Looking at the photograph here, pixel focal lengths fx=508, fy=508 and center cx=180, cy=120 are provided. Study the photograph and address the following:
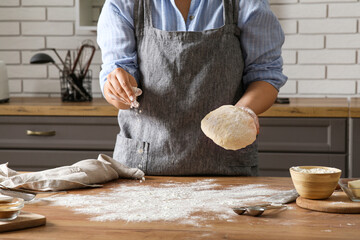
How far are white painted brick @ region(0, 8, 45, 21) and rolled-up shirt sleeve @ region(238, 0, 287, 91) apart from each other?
1.87m

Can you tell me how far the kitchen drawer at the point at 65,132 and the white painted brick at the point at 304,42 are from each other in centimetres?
117

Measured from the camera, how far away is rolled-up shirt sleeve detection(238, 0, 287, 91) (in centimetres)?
165

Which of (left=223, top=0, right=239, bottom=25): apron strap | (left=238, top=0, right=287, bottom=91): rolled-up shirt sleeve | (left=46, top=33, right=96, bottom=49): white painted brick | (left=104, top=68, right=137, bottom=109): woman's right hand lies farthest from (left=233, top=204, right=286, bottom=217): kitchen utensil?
(left=46, top=33, right=96, bottom=49): white painted brick

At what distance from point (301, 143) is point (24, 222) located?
176 cm

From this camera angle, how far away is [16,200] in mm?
1003

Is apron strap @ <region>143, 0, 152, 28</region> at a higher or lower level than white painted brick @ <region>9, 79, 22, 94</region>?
higher

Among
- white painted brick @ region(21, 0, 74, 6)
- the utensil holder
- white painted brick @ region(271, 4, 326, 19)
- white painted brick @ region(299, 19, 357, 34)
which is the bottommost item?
the utensil holder

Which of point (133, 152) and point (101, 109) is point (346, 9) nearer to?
point (101, 109)

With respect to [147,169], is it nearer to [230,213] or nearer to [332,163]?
[230,213]

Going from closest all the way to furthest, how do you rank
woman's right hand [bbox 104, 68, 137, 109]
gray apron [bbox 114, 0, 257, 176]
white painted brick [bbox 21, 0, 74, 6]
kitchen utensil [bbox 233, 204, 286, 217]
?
kitchen utensil [bbox 233, 204, 286, 217], woman's right hand [bbox 104, 68, 137, 109], gray apron [bbox 114, 0, 257, 176], white painted brick [bbox 21, 0, 74, 6]

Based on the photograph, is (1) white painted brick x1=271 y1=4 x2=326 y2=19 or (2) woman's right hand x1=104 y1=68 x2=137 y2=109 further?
(1) white painted brick x1=271 y1=4 x2=326 y2=19

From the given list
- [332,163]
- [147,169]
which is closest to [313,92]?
[332,163]

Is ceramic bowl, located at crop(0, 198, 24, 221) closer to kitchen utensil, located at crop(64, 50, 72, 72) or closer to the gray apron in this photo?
the gray apron

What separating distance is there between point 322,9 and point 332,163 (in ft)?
3.33
